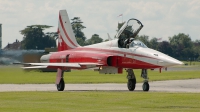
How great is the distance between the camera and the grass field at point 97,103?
72.0ft

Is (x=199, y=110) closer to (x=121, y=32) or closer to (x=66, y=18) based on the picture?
(x=121, y=32)

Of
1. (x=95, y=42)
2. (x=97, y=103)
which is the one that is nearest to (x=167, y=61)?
(x=97, y=103)

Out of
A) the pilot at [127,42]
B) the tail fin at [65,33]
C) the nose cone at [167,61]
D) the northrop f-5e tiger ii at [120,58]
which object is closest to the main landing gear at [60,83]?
the northrop f-5e tiger ii at [120,58]

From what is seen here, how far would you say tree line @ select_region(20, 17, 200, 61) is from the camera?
137m

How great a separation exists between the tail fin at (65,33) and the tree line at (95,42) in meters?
79.4

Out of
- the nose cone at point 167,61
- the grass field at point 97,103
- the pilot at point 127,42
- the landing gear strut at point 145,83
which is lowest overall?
the grass field at point 97,103

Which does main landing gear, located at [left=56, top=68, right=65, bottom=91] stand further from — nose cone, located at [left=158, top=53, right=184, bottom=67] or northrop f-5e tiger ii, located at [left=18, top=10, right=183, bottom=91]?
nose cone, located at [left=158, top=53, right=184, bottom=67]

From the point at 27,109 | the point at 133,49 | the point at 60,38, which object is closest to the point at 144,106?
the point at 27,109

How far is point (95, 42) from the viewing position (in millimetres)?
164875

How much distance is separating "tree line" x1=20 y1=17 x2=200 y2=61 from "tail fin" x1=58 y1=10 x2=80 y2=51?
79.4 m

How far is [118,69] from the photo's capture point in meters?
34.2

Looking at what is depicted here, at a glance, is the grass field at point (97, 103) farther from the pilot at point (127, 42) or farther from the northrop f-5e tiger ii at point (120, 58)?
the pilot at point (127, 42)

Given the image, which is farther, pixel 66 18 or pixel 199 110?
pixel 66 18

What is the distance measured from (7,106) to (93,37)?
155155 millimetres
